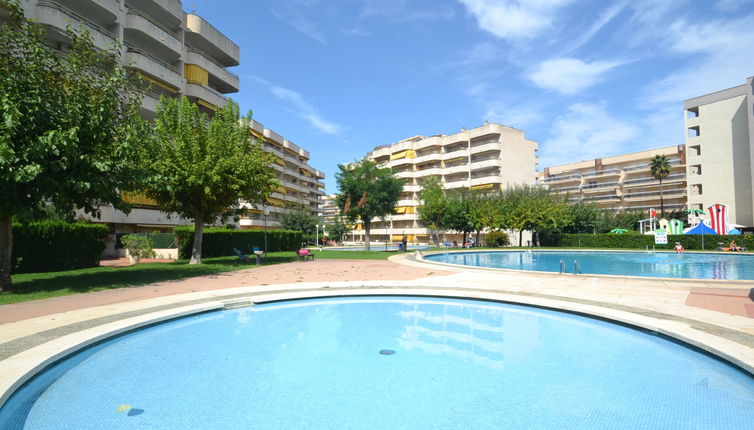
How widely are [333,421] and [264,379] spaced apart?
1.85 m

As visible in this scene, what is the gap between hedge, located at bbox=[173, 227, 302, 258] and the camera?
27.8m

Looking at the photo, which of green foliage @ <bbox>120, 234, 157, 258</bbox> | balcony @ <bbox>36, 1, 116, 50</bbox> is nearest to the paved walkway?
green foliage @ <bbox>120, 234, 157, 258</bbox>

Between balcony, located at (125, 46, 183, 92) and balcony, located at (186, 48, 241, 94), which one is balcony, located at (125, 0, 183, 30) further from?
balcony, located at (125, 46, 183, 92)

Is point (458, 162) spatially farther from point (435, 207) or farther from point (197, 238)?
point (197, 238)

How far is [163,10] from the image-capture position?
3453 cm

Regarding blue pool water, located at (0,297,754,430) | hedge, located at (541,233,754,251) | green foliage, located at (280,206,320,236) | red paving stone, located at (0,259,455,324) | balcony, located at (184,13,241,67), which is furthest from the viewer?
green foliage, located at (280,206,320,236)

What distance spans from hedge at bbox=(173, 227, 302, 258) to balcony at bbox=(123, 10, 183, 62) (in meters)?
17.5

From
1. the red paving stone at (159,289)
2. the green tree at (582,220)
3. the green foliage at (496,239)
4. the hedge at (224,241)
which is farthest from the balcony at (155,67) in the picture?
the green tree at (582,220)

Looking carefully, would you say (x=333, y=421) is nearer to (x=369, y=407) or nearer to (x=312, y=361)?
(x=369, y=407)

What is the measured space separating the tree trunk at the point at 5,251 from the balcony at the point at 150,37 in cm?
2502

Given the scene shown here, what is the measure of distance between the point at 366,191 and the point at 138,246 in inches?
817

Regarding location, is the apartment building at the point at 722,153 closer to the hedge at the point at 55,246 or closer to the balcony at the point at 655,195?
the balcony at the point at 655,195

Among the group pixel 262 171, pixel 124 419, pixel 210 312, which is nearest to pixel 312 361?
pixel 124 419

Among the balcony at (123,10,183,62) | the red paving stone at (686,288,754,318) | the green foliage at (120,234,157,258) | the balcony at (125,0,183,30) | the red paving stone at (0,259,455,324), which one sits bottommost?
the red paving stone at (0,259,455,324)
